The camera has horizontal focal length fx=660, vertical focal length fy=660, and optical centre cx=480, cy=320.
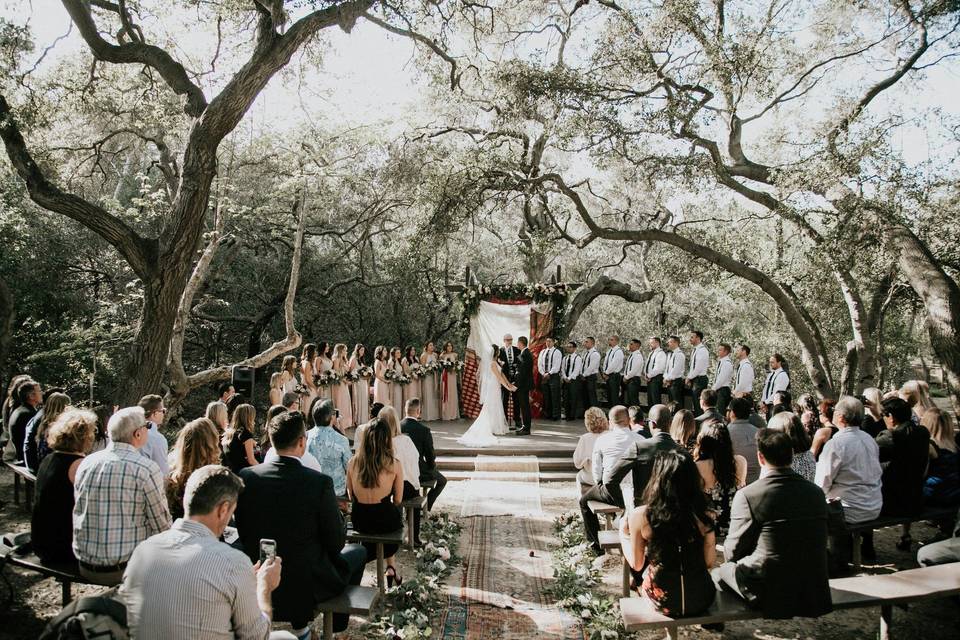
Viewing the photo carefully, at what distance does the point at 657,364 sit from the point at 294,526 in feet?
33.4

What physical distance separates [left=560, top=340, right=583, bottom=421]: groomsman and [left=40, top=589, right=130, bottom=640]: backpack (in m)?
11.8

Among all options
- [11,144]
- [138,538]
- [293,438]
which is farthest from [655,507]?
[11,144]

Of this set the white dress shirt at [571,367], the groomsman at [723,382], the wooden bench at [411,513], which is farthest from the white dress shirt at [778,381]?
the wooden bench at [411,513]

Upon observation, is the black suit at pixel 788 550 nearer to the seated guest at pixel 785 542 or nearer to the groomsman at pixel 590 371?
the seated guest at pixel 785 542

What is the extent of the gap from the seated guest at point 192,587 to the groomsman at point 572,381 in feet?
37.0

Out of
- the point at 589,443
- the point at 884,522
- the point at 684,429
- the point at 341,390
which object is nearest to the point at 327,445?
the point at 589,443

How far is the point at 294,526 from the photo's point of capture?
3490 mm

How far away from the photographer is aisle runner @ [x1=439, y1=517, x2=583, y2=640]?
4.40 metres

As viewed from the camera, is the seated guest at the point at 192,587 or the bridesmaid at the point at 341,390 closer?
the seated guest at the point at 192,587

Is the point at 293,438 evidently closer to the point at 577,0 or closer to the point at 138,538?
the point at 138,538

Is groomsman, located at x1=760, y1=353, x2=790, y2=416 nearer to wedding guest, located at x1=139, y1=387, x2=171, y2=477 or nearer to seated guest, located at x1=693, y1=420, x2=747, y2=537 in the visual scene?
seated guest, located at x1=693, y1=420, x2=747, y2=537

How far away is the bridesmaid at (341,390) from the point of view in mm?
11117

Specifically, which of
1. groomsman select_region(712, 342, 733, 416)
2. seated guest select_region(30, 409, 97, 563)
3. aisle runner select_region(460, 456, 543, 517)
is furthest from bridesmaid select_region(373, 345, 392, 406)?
seated guest select_region(30, 409, 97, 563)

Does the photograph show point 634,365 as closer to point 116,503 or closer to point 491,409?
point 491,409
